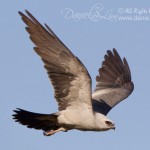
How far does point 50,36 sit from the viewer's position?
12547 millimetres

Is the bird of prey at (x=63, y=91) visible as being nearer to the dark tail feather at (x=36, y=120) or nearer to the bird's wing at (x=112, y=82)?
the dark tail feather at (x=36, y=120)

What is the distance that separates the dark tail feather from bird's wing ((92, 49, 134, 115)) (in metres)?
2.12

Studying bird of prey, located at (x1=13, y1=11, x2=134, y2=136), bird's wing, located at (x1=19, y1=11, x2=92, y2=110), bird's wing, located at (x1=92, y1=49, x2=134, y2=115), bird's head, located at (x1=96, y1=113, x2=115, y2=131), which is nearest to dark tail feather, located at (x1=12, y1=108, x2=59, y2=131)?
bird of prey, located at (x1=13, y1=11, x2=134, y2=136)

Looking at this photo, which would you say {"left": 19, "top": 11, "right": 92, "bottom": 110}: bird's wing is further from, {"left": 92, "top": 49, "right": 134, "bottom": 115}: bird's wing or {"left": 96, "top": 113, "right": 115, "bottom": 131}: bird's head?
{"left": 92, "top": 49, "right": 134, "bottom": 115}: bird's wing

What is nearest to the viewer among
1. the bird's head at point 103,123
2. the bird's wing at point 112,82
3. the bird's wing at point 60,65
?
the bird's wing at point 60,65

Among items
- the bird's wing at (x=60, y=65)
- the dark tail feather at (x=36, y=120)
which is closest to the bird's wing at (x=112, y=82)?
the dark tail feather at (x=36, y=120)

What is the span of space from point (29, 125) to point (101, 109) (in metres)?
2.25

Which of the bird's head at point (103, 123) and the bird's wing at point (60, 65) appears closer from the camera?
the bird's wing at point (60, 65)

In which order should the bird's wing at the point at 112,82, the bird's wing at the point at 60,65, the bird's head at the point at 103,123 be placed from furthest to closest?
1. the bird's wing at the point at 112,82
2. the bird's head at the point at 103,123
3. the bird's wing at the point at 60,65

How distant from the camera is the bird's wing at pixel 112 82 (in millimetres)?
16016

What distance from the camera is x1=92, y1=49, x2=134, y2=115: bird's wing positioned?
52.5ft

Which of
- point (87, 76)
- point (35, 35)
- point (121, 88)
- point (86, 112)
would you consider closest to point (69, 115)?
point (86, 112)

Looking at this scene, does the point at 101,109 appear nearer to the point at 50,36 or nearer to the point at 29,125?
the point at 29,125

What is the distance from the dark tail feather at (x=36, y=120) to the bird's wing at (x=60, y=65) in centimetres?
74
